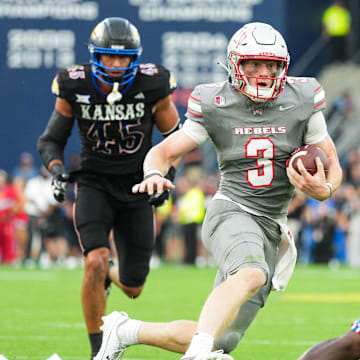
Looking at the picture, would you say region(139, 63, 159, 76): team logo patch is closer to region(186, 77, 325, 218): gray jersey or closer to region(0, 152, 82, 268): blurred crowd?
region(186, 77, 325, 218): gray jersey

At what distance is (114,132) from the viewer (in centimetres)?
602

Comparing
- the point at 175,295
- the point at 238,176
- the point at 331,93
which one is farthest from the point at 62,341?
the point at 331,93

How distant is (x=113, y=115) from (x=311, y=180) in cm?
204

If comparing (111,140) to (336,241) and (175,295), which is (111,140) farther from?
(336,241)

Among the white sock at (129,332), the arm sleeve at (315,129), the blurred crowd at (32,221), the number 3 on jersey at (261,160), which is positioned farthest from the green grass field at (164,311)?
the blurred crowd at (32,221)

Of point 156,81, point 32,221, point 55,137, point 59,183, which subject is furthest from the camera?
point 32,221

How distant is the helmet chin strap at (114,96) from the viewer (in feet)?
19.5

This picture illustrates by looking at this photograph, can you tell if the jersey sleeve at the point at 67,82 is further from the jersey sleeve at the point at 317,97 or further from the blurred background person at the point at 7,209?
the blurred background person at the point at 7,209

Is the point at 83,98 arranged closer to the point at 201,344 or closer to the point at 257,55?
the point at 257,55

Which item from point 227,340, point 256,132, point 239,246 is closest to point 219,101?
point 256,132

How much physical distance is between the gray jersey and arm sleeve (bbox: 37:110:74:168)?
169 cm

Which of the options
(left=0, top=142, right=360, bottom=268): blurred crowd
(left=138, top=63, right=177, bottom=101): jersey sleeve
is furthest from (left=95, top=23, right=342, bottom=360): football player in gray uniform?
(left=0, top=142, right=360, bottom=268): blurred crowd

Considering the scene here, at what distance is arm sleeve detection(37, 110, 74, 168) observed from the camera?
616cm

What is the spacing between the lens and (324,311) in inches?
348
